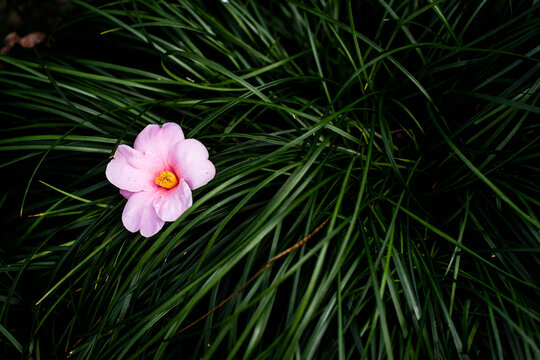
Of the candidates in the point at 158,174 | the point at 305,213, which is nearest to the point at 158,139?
the point at 158,174

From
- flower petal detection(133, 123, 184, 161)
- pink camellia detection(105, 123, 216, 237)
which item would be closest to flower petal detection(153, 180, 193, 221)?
pink camellia detection(105, 123, 216, 237)

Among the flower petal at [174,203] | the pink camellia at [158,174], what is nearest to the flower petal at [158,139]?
the pink camellia at [158,174]

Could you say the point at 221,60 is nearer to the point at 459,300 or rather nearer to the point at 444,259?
the point at 444,259

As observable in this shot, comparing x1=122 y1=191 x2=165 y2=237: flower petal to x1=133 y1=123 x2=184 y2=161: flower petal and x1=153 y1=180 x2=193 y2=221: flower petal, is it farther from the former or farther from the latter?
x1=133 y1=123 x2=184 y2=161: flower petal

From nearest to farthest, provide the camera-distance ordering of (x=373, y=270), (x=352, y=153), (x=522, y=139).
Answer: (x=373, y=270), (x=522, y=139), (x=352, y=153)

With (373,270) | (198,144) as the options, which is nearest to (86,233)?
(198,144)

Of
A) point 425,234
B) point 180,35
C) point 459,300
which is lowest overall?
point 459,300

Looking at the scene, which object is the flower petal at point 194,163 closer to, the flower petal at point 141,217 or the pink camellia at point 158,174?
the pink camellia at point 158,174
